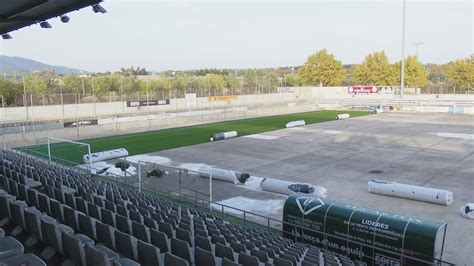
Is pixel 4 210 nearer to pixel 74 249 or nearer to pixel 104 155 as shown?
pixel 74 249

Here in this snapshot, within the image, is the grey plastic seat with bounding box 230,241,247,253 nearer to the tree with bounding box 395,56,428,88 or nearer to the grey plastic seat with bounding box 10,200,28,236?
the grey plastic seat with bounding box 10,200,28,236

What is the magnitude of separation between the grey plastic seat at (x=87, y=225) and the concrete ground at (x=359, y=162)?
13.4m

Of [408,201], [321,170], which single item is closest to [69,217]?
[408,201]

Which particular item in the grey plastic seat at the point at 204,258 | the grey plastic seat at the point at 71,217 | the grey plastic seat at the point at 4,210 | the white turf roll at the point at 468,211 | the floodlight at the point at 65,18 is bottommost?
the white turf roll at the point at 468,211

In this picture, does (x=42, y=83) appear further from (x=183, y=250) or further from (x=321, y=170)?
(x=183, y=250)

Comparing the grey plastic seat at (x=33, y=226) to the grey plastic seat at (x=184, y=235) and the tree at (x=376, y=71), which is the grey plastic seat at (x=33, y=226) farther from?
the tree at (x=376, y=71)

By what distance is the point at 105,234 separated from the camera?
7762 mm

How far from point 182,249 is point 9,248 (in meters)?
3.83

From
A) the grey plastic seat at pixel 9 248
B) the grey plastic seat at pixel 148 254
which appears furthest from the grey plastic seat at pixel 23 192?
the grey plastic seat at pixel 9 248

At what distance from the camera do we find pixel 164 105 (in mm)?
73562

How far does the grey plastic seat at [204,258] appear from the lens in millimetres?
7770

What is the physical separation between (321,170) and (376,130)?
75.7ft

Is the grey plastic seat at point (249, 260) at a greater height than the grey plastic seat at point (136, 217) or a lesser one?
lesser

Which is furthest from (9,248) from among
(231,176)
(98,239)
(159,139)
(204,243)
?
(159,139)
